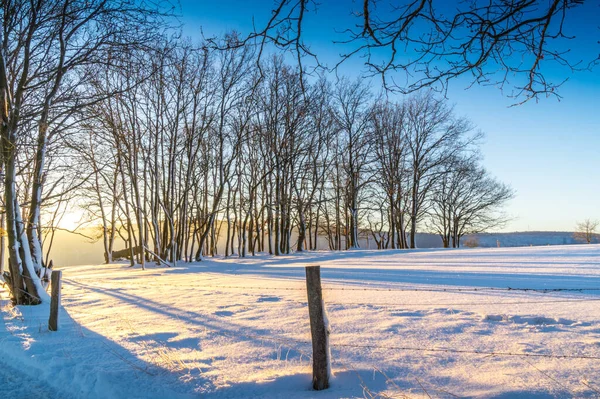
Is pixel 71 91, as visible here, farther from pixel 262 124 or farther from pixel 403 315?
pixel 262 124

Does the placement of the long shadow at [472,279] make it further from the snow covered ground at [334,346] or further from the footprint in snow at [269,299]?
the footprint in snow at [269,299]

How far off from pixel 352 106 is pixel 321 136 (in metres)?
3.64

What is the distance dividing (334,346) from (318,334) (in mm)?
1092

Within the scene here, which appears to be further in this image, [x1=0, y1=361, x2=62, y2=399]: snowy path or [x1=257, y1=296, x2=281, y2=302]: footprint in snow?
[x1=257, y1=296, x2=281, y2=302]: footprint in snow

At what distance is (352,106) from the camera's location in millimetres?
27000

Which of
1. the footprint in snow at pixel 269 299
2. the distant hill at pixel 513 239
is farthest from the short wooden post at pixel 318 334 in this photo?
the distant hill at pixel 513 239

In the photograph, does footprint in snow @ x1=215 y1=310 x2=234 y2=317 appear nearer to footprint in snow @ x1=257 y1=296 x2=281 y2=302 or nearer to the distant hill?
footprint in snow @ x1=257 y1=296 x2=281 y2=302

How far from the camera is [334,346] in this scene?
4.68 metres

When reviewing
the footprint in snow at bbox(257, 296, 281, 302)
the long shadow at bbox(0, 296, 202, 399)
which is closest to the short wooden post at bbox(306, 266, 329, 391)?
the long shadow at bbox(0, 296, 202, 399)

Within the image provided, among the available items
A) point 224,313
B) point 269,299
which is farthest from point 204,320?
point 269,299

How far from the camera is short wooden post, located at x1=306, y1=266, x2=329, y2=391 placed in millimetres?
3619

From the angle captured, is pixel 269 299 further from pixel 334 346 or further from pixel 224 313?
pixel 334 346

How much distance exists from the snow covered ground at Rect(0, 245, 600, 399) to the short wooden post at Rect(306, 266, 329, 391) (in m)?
0.15

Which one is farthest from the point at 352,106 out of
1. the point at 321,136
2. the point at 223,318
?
the point at 223,318
